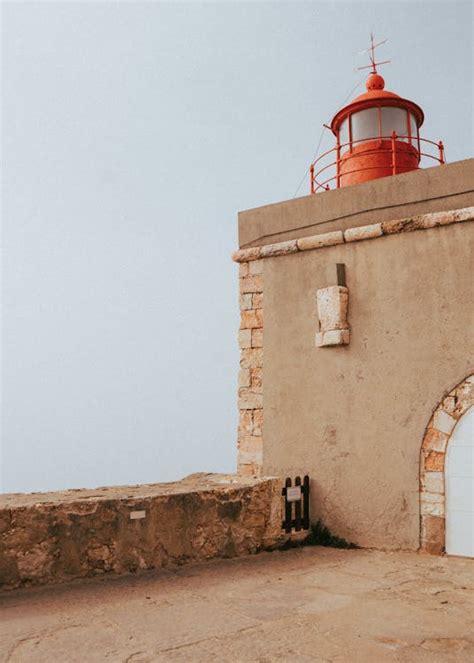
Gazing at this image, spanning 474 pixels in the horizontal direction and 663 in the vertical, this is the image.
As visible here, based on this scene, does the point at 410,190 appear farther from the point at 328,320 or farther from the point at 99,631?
the point at 99,631

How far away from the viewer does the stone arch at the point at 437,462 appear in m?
6.25

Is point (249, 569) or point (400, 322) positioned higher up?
point (400, 322)

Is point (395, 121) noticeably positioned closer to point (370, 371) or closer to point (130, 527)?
point (370, 371)

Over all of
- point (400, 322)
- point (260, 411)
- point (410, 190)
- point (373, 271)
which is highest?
point (410, 190)

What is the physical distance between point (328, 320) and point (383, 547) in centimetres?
245

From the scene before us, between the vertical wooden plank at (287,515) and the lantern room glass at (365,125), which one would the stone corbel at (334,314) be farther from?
the lantern room glass at (365,125)

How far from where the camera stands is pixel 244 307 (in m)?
7.88

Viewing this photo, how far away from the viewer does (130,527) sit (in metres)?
5.34

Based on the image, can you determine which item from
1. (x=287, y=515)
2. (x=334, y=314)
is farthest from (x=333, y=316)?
(x=287, y=515)

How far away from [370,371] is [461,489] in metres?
1.49

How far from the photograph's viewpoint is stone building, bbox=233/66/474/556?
637 cm

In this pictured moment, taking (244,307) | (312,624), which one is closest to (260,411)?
(244,307)

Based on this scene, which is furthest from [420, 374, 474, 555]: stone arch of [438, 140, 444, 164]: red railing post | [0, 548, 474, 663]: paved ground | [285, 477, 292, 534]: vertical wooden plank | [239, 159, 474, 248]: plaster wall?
[438, 140, 444, 164]: red railing post

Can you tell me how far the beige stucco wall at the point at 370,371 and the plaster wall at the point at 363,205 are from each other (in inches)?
11.4
